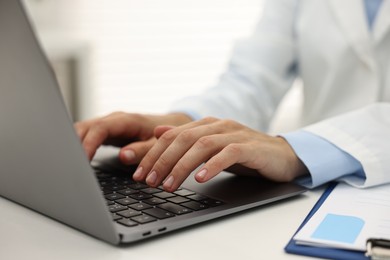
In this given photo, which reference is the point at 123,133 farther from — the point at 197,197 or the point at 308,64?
the point at 308,64

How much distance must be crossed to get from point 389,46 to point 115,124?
23.5 inches

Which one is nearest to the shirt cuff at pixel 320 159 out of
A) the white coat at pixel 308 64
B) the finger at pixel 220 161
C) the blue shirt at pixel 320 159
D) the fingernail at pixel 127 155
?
the blue shirt at pixel 320 159

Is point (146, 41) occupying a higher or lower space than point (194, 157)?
lower

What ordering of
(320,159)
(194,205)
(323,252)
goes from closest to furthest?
(323,252), (194,205), (320,159)

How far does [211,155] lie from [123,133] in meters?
0.24

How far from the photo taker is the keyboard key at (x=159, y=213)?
22.4 inches

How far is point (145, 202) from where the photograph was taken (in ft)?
2.02

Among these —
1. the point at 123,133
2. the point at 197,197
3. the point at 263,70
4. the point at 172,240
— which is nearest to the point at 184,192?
the point at 197,197

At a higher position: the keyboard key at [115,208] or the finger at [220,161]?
the finger at [220,161]

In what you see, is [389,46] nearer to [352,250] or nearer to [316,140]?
[316,140]

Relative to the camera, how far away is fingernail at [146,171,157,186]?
2.16ft

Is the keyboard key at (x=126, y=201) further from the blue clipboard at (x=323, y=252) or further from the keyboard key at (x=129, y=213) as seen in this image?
the blue clipboard at (x=323, y=252)

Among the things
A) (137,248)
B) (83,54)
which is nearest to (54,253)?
(137,248)

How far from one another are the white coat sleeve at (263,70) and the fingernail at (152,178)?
56cm
